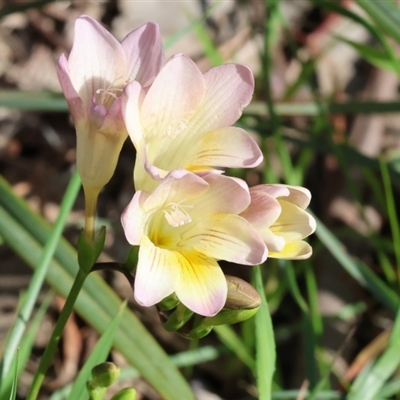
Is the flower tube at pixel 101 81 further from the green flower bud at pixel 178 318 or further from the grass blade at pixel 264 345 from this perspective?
the grass blade at pixel 264 345

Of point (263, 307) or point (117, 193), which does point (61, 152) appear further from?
point (263, 307)

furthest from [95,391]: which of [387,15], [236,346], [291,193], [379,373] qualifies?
[387,15]

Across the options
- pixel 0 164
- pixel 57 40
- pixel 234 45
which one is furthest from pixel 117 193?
pixel 234 45

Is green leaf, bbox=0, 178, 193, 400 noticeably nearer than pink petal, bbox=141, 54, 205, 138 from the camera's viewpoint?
No

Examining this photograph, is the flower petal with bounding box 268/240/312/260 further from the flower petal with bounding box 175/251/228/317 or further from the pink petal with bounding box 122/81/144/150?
the pink petal with bounding box 122/81/144/150

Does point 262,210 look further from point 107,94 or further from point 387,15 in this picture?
point 387,15

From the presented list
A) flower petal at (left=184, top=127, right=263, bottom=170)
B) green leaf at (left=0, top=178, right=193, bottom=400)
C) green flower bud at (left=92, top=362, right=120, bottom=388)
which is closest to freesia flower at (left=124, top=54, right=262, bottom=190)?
flower petal at (left=184, top=127, right=263, bottom=170)
